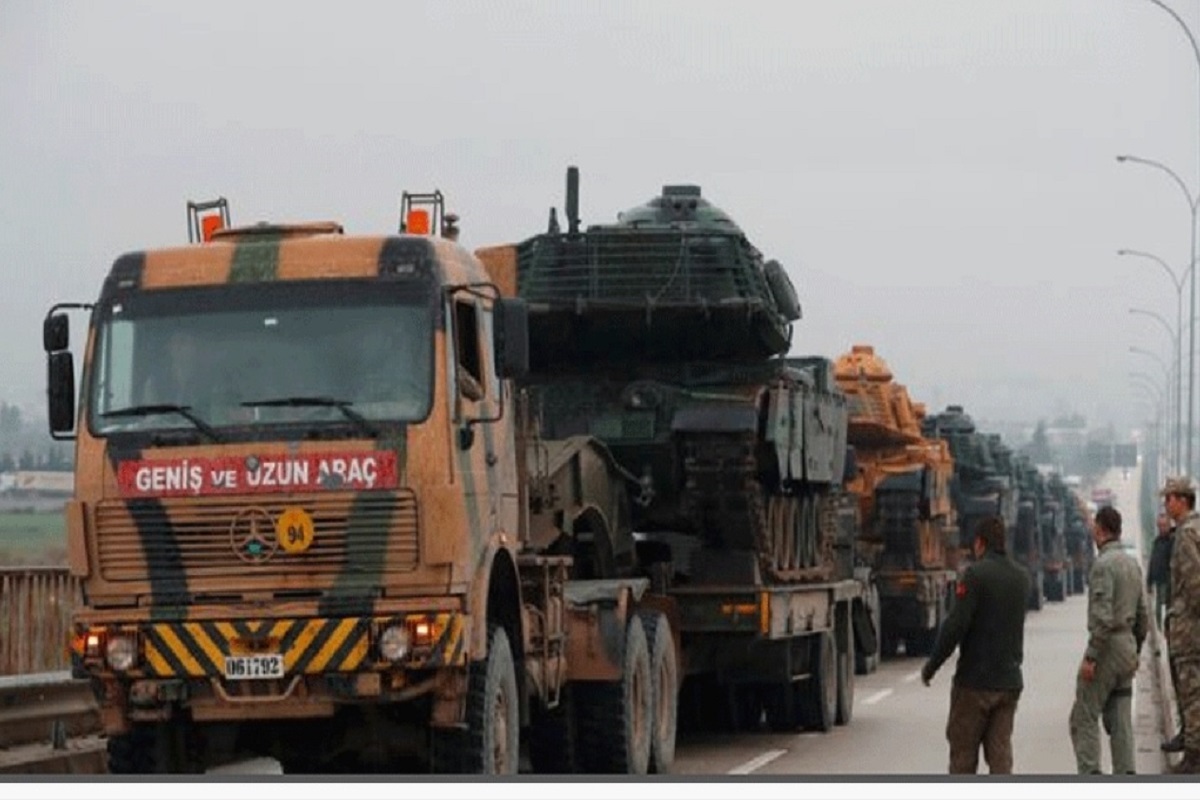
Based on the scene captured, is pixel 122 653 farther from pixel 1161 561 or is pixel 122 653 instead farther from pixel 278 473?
pixel 1161 561

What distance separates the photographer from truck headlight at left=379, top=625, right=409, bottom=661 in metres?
14.8

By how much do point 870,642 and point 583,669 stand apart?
11081 mm

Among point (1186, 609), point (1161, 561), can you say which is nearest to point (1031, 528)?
point (1161, 561)

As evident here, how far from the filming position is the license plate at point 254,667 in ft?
48.6

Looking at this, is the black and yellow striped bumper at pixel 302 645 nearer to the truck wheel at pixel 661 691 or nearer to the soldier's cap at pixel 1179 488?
the soldier's cap at pixel 1179 488

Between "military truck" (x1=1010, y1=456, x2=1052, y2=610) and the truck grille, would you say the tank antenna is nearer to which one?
the truck grille

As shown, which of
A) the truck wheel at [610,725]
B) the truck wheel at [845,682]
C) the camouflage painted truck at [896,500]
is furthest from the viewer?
the camouflage painted truck at [896,500]

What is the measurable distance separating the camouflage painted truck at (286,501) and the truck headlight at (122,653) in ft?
0.04

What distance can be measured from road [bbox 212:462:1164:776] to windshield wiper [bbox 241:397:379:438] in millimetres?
4846

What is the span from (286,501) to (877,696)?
1568 cm

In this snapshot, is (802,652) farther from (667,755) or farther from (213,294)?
(213,294)

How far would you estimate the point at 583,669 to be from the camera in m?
18.4

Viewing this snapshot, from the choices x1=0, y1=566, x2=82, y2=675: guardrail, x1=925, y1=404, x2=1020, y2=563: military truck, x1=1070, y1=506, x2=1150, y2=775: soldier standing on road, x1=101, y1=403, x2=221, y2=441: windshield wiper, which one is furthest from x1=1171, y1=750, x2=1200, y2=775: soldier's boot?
x1=925, y1=404, x2=1020, y2=563: military truck

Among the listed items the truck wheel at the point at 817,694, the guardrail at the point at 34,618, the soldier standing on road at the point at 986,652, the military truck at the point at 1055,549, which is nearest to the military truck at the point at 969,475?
the military truck at the point at 1055,549
